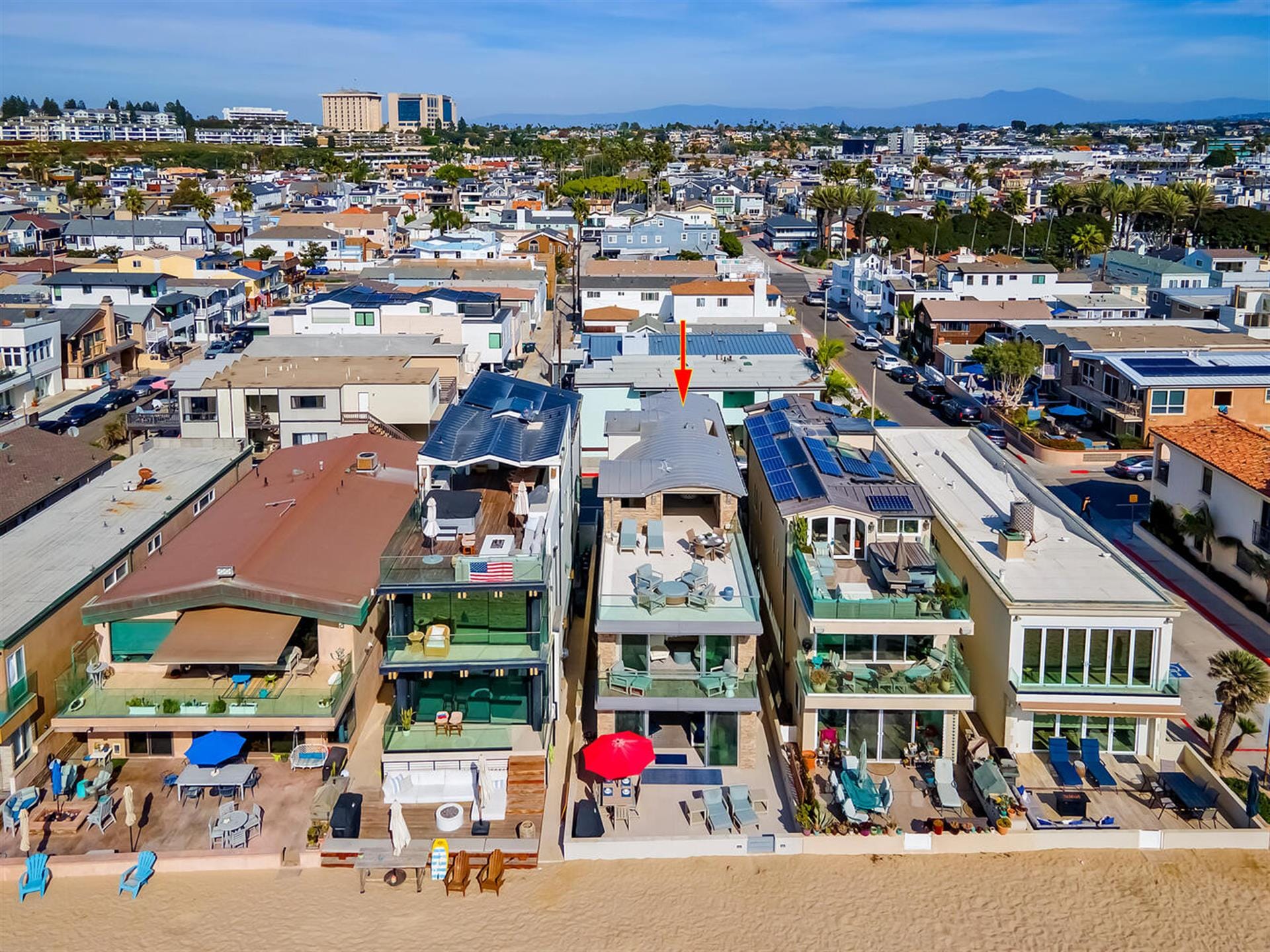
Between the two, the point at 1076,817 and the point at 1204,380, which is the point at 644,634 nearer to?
the point at 1076,817

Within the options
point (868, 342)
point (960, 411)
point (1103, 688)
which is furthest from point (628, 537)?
point (868, 342)

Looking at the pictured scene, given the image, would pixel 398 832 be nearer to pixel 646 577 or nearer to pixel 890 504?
pixel 646 577

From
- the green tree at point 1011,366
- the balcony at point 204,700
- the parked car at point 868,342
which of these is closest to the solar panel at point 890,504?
the balcony at point 204,700

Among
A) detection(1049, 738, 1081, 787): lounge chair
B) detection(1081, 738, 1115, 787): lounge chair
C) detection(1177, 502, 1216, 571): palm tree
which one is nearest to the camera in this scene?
detection(1049, 738, 1081, 787): lounge chair

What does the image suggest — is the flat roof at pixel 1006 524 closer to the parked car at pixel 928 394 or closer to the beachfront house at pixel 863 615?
the beachfront house at pixel 863 615

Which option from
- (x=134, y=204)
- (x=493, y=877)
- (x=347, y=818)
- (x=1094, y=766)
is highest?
(x=134, y=204)

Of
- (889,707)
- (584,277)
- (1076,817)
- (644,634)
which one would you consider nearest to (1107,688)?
(1076,817)

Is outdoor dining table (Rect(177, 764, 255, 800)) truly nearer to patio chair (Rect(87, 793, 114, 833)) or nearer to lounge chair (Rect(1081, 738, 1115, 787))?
patio chair (Rect(87, 793, 114, 833))

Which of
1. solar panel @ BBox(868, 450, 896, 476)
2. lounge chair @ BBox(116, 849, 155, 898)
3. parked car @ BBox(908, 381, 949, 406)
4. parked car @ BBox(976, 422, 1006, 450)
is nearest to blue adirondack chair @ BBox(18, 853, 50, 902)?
lounge chair @ BBox(116, 849, 155, 898)
